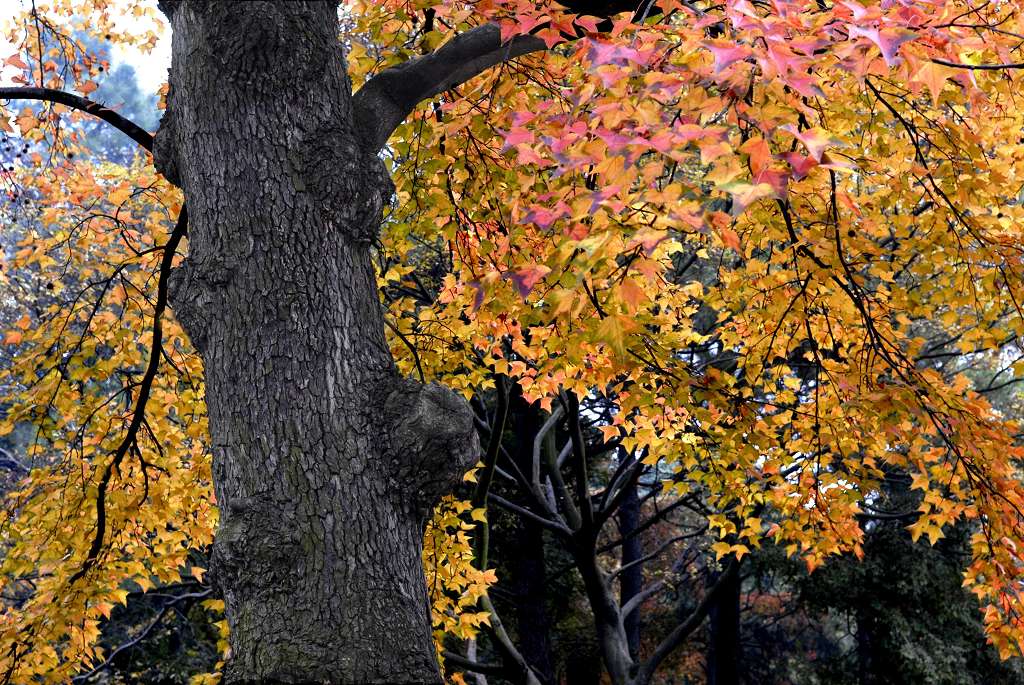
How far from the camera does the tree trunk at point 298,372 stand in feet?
8.01

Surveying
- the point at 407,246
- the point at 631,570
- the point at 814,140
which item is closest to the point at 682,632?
the point at 407,246

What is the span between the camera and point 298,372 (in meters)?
2.59

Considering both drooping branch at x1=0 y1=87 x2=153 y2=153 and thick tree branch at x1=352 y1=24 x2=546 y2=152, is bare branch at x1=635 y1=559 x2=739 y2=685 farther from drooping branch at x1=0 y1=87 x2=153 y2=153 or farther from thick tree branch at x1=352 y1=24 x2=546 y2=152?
drooping branch at x1=0 y1=87 x2=153 y2=153

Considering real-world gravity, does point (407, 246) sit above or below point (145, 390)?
above

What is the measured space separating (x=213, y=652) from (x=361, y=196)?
13067 millimetres

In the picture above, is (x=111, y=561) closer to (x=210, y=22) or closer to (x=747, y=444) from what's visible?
(x=210, y=22)

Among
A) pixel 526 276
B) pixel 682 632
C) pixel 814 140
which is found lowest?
pixel 682 632

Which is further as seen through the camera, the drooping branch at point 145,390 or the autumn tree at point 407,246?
the drooping branch at point 145,390

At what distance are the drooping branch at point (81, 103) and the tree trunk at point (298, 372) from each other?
0.79 meters

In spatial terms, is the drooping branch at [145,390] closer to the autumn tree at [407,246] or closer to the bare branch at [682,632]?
the autumn tree at [407,246]

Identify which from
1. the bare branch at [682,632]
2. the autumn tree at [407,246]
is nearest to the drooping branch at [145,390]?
the autumn tree at [407,246]

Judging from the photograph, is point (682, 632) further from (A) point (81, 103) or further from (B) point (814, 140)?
(B) point (814, 140)

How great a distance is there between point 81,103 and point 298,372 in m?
1.99

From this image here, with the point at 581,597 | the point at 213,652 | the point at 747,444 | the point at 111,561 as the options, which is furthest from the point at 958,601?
the point at 111,561
